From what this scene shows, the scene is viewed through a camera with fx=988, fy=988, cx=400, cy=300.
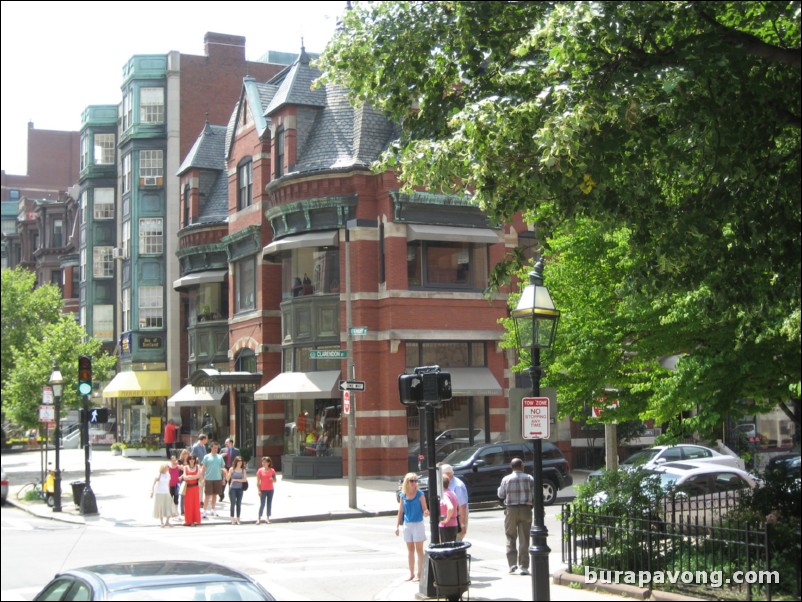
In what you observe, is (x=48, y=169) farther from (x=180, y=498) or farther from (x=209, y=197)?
(x=180, y=498)

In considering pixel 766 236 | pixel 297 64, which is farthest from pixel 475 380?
pixel 766 236

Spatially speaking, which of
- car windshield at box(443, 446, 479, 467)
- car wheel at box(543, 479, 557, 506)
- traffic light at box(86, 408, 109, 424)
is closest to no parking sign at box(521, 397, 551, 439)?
car windshield at box(443, 446, 479, 467)

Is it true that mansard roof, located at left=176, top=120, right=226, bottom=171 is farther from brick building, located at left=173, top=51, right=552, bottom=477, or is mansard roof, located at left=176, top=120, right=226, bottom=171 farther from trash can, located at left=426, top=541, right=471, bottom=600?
trash can, located at left=426, top=541, right=471, bottom=600

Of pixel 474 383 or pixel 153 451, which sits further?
pixel 153 451

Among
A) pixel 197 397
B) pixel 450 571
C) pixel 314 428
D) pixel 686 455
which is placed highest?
pixel 197 397

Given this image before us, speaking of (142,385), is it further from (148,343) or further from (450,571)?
(450,571)

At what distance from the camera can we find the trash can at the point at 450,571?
12.6 meters

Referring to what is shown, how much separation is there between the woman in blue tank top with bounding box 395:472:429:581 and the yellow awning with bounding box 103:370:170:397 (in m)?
37.8

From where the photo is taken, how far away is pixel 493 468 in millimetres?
24922

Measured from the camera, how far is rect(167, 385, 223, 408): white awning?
40.5 metres

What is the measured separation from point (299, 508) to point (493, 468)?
16.7 ft

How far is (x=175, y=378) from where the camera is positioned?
50938mm

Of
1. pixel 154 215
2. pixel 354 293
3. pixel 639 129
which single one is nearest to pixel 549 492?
pixel 354 293

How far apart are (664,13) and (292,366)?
81.4ft
